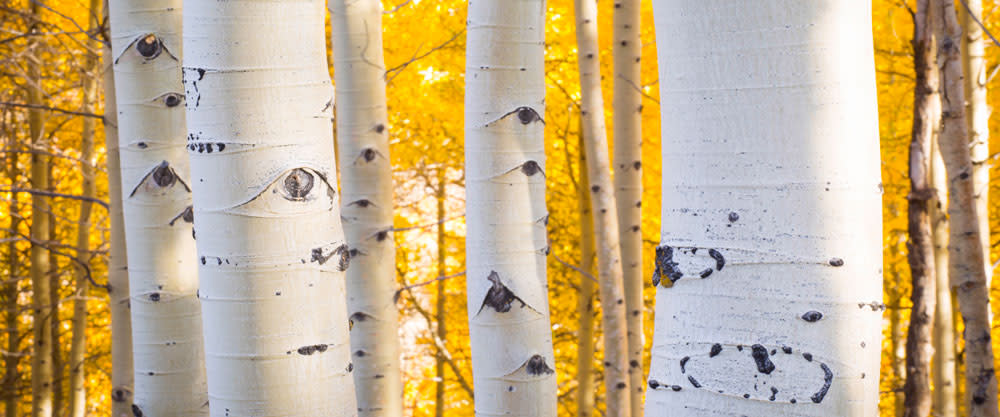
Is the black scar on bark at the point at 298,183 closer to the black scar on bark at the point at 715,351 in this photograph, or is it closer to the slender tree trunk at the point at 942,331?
the black scar on bark at the point at 715,351

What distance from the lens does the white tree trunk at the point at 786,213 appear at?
94 cm

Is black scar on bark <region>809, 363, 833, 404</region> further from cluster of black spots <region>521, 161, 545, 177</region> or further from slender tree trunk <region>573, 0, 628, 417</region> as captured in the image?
slender tree trunk <region>573, 0, 628, 417</region>

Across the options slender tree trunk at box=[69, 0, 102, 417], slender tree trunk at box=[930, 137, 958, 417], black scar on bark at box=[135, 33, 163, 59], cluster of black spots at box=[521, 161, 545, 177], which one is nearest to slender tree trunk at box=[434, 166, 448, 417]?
slender tree trunk at box=[69, 0, 102, 417]

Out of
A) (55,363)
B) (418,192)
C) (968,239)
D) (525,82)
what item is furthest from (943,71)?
(55,363)

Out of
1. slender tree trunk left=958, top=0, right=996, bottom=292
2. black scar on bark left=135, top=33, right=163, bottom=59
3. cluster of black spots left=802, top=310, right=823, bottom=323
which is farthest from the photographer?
slender tree trunk left=958, top=0, right=996, bottom=292

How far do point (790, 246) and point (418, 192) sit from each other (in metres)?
12.1

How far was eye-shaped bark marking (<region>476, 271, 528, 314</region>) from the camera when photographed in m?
2.68

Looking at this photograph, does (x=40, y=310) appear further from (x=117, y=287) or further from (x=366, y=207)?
(x=366, y=207)

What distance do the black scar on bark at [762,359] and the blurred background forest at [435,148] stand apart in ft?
15.9

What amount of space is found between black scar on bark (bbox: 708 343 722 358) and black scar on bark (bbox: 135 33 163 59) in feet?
6.99

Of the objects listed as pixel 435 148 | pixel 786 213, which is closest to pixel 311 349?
pixel 786 213

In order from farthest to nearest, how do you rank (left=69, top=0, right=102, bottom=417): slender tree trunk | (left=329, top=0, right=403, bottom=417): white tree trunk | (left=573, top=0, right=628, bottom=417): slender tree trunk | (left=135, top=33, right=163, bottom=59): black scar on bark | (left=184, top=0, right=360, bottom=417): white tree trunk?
1. (left=69, top=0, right=102, bottom=417): slender tree trunk
2. (left=573, top=0, right=628, bottom=417): slender tree trunk
3. (left=329, top=0, right=403, bottom=417): white tree trunk
4. (left=135, top=33, right=163, bottom=59): black scar on bark
5. (left=184, top=0, right=360, bottom=417): white tree trunk

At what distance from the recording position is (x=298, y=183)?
142 centimetres

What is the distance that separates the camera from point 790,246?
3.10 ft
